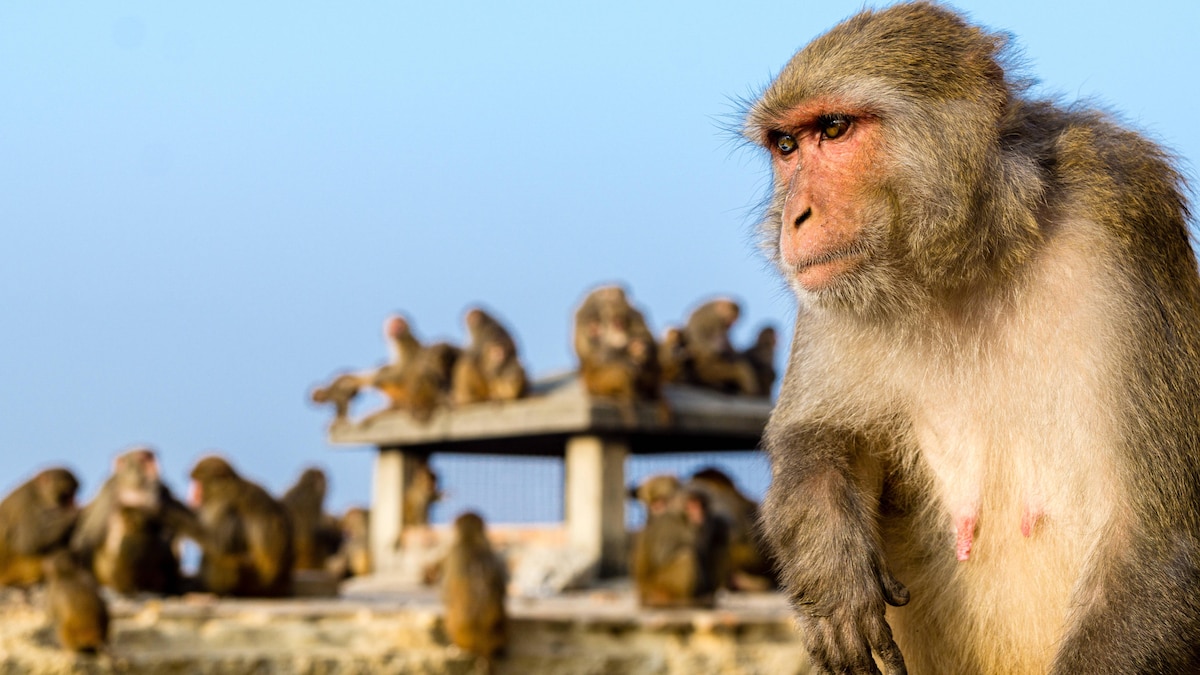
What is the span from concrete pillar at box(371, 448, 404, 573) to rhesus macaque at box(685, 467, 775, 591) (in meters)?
3.48

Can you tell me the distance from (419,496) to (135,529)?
16.7 feet

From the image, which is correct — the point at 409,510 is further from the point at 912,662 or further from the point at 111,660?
the point at 912,662

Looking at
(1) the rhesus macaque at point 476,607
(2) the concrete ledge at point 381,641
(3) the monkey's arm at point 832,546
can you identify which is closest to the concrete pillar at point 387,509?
(2) the concrete ledge at point 381,641

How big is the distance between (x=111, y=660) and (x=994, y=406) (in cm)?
756

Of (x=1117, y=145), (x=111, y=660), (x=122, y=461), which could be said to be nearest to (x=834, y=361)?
(x=1117, y=145)

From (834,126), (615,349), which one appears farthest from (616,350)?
(834,126)

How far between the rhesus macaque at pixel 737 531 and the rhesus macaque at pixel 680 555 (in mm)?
1072

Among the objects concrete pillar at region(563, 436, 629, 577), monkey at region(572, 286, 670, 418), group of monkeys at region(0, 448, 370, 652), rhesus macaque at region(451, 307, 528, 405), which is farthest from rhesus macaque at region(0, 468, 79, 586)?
monkey at region(572, 286, 670, 418)

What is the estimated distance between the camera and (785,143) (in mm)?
2631

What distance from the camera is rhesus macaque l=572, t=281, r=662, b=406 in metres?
13.8

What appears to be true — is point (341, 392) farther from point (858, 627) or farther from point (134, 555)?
point (858, 627)

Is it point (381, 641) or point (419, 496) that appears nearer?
point (381, 641)

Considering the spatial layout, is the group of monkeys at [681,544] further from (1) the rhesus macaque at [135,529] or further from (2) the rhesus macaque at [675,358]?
(1) the rhesus macaque at [135,529]

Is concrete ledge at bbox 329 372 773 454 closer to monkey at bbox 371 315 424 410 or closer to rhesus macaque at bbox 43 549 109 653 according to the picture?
monkey at bbox 371 315 424 410
